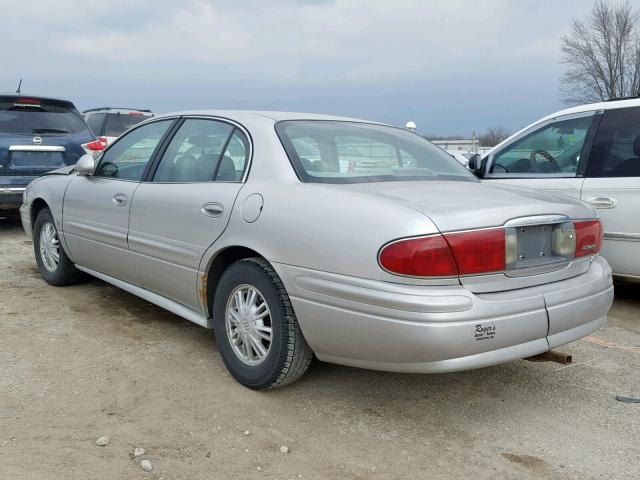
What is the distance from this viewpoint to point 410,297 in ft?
Answer: 8.46

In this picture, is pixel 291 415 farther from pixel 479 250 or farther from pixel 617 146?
pixel 617 146

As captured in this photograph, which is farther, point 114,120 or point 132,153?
point 114,120

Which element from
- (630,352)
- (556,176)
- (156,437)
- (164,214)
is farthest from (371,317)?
(556,176)

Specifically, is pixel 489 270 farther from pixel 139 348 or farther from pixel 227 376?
pixel 139 348

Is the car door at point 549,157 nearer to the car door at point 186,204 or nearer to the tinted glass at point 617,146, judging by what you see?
the tinted glass at point 617,146

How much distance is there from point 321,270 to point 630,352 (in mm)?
2441

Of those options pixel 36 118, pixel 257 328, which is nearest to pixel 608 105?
pixel 257 328

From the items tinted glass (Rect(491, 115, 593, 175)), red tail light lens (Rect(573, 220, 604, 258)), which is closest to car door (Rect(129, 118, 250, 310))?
red tail light lens (Rect(573, 220, 604, 258))

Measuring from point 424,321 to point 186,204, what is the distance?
1.68m

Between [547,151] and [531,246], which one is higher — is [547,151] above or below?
above

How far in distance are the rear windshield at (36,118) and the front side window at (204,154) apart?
4.42m

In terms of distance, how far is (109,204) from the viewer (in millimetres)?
4336

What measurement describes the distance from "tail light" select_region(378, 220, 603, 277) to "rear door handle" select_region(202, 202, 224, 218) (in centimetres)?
111

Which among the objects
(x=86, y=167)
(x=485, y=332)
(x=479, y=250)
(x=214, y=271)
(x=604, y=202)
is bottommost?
(x=485, y=332)
